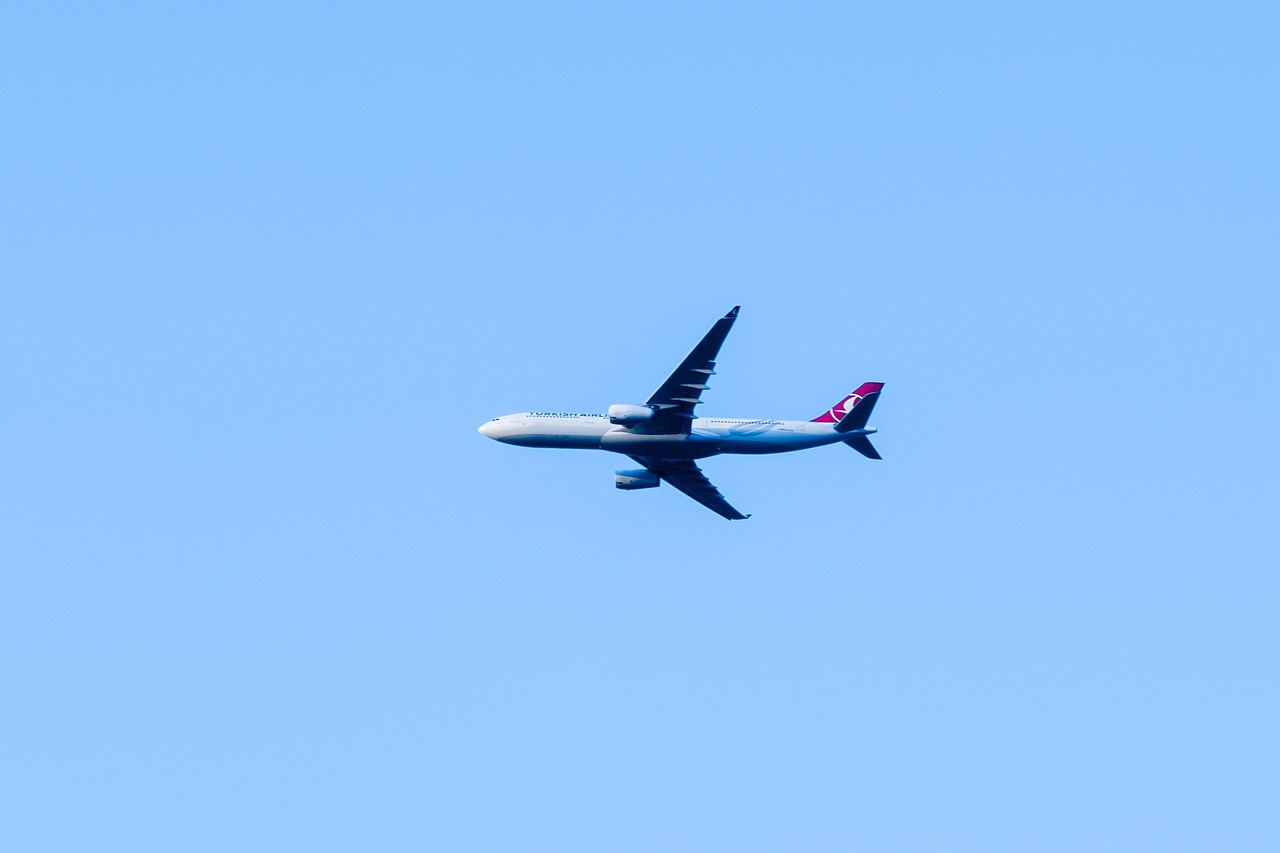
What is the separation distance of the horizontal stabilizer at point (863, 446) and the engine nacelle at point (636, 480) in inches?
573

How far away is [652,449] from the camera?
11725 centimetres

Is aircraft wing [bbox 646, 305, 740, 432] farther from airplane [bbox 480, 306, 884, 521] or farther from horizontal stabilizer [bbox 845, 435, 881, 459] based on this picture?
horizontal stabilizer [bbox 845, 435, 881, 459]

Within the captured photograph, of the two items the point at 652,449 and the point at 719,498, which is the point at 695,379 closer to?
the point at 652,449

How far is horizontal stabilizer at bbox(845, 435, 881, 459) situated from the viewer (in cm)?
11681

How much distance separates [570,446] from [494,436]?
5.02m

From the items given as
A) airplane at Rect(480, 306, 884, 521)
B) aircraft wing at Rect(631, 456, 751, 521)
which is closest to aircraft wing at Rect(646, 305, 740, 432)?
airplane at Rect(480, 306, 884, 521)

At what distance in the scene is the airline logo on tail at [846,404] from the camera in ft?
390

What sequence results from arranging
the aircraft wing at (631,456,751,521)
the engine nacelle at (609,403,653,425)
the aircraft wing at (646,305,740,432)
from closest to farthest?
the aircraft wing at (646,305,740,432), the engine nacelle at (609,403,653,425), the aircraft wing at (631,456,751,521)

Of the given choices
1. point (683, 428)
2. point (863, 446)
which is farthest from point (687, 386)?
point (863, 446)

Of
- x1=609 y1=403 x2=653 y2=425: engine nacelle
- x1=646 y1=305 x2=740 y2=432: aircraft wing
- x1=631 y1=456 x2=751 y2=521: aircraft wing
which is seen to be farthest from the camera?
x1=631 y1=456 x2=751 y2=521: aircraft wing

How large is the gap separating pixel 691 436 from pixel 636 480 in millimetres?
11632

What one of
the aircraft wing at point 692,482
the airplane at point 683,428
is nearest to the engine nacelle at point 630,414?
the airplane at point 683,428

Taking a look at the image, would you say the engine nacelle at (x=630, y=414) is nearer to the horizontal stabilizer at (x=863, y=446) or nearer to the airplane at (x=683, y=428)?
the airplane at (x=683, y=428)

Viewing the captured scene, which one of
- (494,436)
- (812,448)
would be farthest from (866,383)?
(494,436)
